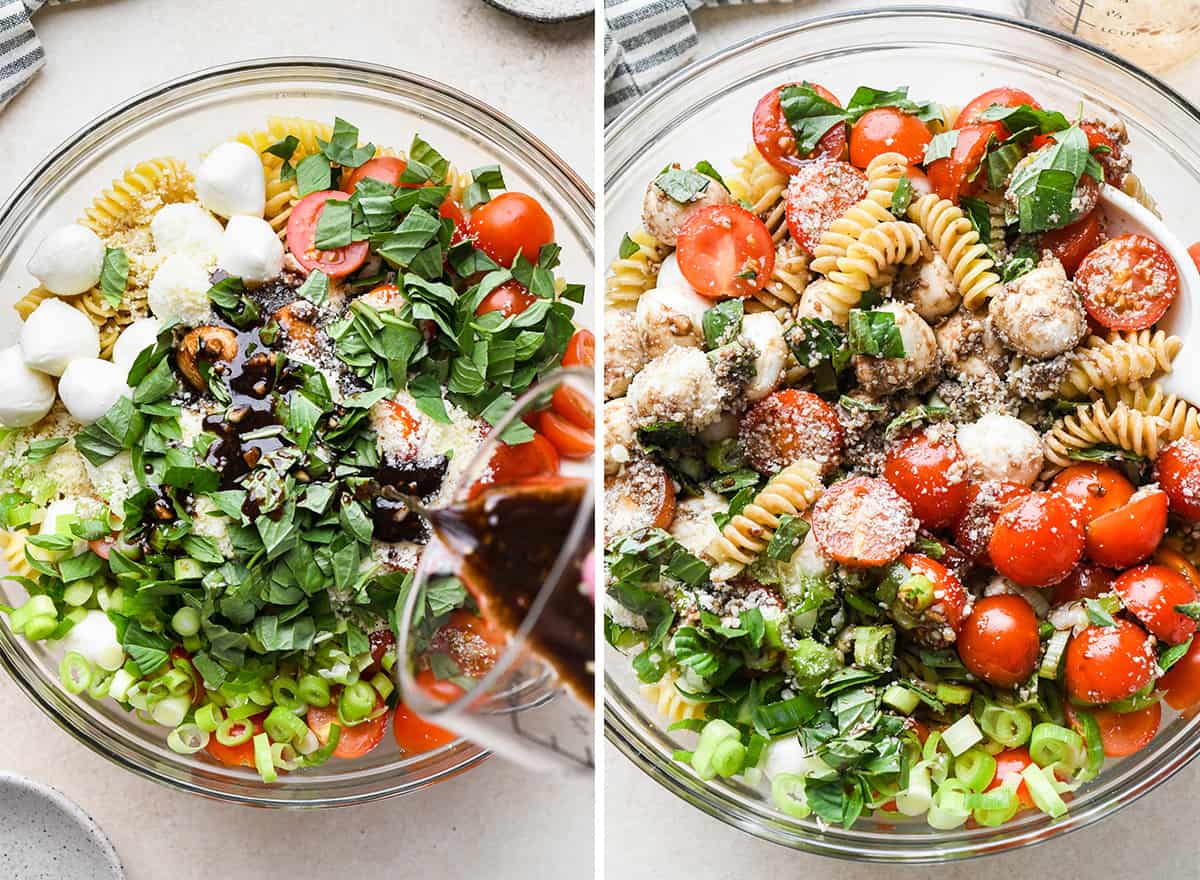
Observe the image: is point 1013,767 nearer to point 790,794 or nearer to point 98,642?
point 790,794

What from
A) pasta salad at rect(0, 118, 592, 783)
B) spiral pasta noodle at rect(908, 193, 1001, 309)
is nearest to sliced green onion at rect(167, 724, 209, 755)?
pasta salad at rect(0, 118, 592, 783)

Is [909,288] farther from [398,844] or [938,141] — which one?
[398,844]

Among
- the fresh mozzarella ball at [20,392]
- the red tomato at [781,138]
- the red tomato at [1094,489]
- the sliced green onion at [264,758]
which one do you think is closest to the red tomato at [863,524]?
the red tomato at [1094,489]

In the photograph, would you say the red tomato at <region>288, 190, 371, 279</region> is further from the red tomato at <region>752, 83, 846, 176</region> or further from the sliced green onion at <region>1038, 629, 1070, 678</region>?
the sliced green onion at <region>1038, 629, 1070, 678</region>

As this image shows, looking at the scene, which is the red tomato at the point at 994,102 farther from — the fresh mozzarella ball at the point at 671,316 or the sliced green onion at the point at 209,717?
the sliced green onion at the point at 209,717

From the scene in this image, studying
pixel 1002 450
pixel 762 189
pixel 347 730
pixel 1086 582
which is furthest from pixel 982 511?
pixel 347 730
